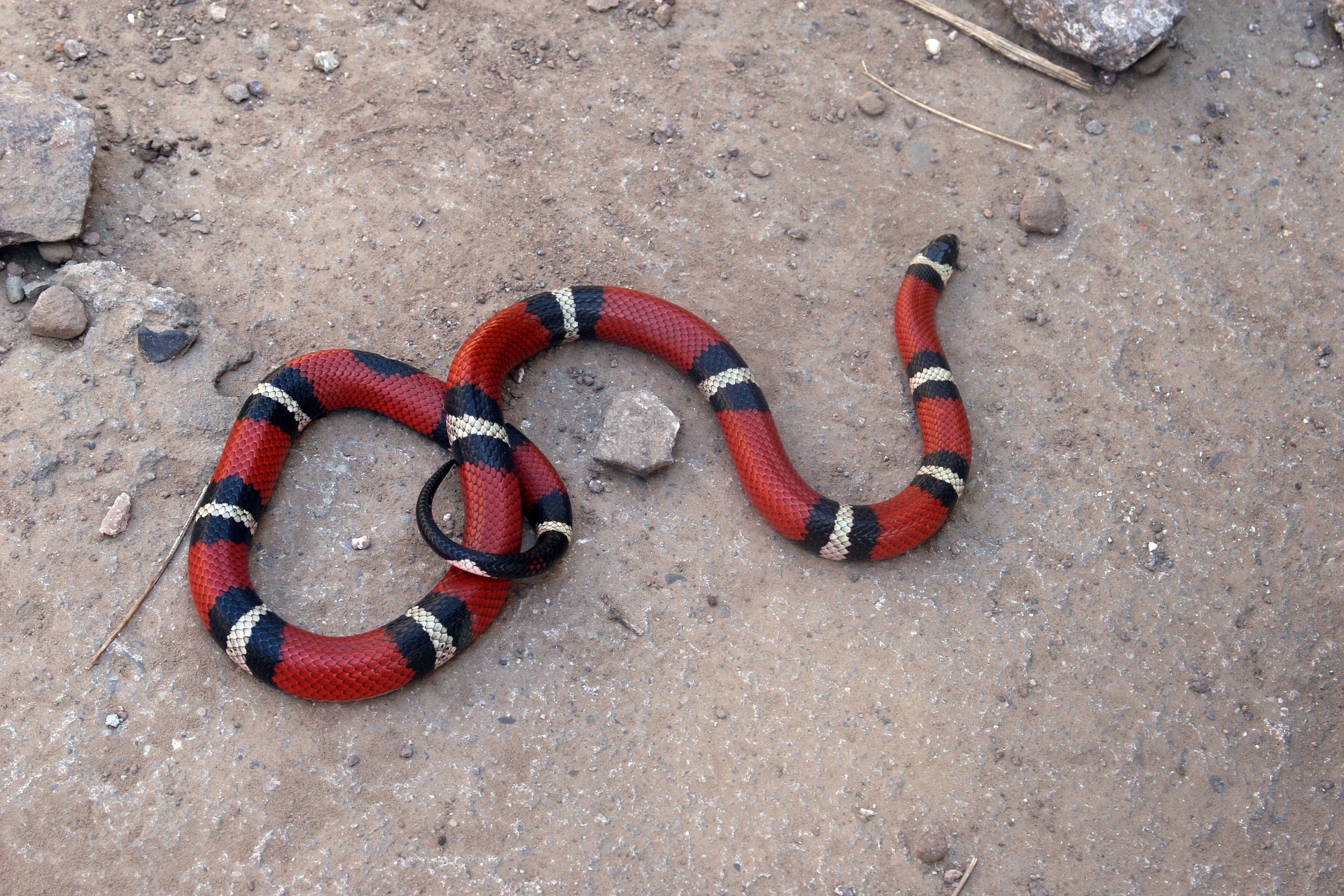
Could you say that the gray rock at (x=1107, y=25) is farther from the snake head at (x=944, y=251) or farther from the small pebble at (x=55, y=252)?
the small pebble at (x=55, y=252)

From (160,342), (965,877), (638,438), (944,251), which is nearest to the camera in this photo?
(965,877)

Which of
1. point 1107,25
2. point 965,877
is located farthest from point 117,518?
point 1107,25

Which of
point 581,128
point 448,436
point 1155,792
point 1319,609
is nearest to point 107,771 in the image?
point 448,436

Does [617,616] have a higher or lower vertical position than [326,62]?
lower

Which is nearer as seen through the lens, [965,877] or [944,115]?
[965,877]

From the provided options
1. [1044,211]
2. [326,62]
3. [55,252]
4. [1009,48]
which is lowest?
[55,252]

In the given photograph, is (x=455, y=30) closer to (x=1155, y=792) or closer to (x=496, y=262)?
(x=496, y=262)

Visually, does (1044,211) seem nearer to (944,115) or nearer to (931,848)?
(944,115)
